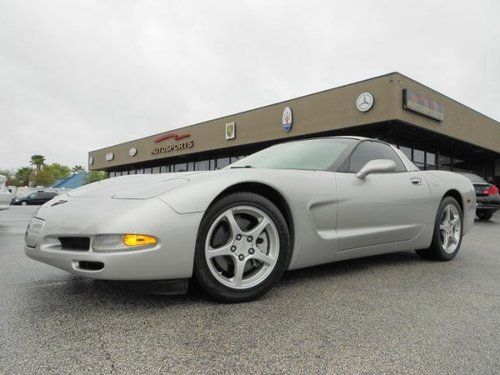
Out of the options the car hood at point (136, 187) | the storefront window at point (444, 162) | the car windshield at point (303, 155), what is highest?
the storefront window at point (444, 162)

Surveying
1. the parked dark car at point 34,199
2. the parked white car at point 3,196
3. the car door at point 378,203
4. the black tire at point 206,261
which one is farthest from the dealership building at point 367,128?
the black tire at point 206,261

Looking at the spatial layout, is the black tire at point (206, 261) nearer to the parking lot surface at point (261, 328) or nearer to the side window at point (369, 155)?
the parking lot surface at point (261, 328)

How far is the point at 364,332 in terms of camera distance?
1.92 m

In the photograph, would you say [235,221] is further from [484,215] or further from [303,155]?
[484,215]

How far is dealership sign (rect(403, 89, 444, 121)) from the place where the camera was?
1286 cm

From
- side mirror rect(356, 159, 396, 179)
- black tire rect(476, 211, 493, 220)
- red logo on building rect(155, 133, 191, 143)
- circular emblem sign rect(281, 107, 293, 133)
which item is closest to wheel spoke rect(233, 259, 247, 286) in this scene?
side mirror rect(356, 159, 396, 179)

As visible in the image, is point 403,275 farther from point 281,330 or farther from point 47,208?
point 47,208

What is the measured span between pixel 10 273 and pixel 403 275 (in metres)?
3.19

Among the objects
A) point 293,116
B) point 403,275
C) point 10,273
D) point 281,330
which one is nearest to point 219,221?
point 281,330

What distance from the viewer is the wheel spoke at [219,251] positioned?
2.25 metres

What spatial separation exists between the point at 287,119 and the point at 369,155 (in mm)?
13126

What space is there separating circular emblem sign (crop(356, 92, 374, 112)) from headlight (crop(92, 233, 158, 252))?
12.5 meters

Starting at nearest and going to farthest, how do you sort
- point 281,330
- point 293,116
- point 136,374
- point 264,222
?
point 136,374
point 281,330
point 264,222
point 293,116

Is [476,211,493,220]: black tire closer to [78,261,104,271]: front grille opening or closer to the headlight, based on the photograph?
the headlight
